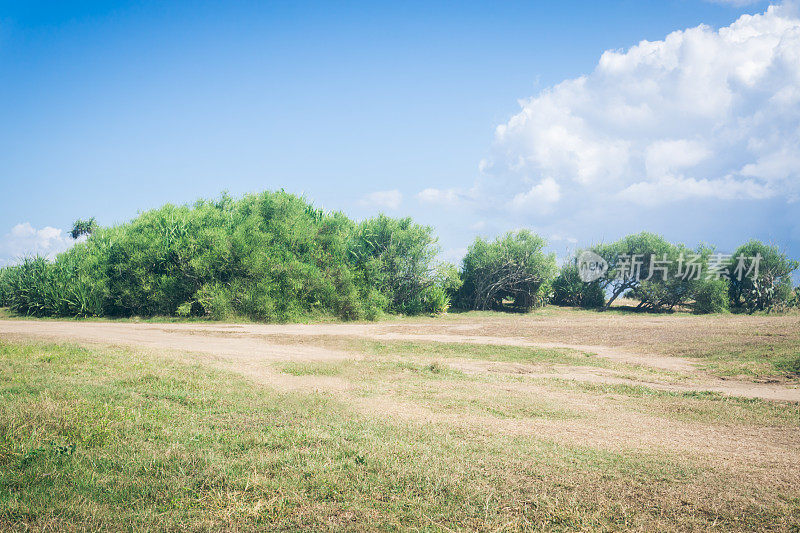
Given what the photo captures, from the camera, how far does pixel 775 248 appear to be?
152ft

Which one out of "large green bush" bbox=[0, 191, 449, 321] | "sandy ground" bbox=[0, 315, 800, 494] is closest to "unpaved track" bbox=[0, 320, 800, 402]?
"sandy ground" bbox=[0, 315, 800, 494]

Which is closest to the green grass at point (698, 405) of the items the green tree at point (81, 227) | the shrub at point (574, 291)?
the shrub at point (574, 291)

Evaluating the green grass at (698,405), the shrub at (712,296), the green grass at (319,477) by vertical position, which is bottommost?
the green grass at (698,405)

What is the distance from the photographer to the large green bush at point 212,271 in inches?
1161

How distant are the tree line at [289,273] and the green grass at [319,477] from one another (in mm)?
21913

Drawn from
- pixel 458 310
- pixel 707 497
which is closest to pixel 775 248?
pixel 458 310

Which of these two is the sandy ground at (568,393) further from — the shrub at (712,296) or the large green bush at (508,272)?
the shrub at (712,296)

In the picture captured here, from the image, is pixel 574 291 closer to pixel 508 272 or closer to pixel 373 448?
pixel 508 272

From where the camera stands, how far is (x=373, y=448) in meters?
6.34

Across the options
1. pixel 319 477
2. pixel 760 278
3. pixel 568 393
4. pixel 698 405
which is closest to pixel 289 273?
pixel 568 393

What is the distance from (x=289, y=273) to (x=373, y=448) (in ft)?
80.7

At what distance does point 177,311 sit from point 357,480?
90.4 feet

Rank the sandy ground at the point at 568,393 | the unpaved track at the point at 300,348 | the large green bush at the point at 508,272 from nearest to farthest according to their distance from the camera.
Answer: the sandy ground at the point at 568,393 < the unpaved track at the point at 300,348 < the large green bush at the point at 508,272

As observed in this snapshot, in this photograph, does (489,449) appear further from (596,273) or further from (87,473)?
(596,273)
